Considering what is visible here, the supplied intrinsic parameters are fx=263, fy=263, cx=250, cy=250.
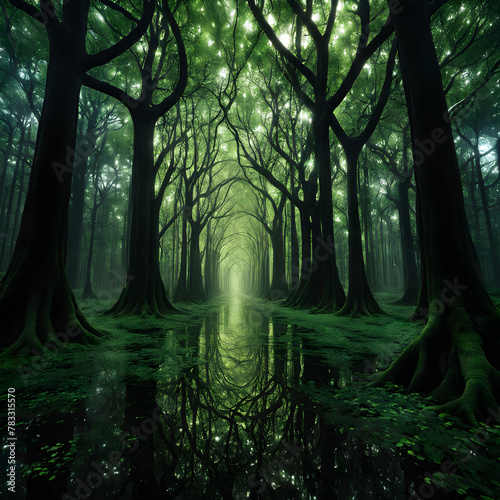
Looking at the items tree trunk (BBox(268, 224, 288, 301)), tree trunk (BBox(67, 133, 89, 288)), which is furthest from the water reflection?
tree trunk (BBox(67, 133, 89, 288))

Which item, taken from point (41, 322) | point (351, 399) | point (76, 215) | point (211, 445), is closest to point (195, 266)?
point (76, 215)

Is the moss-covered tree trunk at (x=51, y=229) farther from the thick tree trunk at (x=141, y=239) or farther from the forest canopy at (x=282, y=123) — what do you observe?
the thick tree trunk at (x=141, y=239)

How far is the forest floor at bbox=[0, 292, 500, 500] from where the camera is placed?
1.49m

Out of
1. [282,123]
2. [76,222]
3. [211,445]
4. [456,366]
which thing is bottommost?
[211,445]

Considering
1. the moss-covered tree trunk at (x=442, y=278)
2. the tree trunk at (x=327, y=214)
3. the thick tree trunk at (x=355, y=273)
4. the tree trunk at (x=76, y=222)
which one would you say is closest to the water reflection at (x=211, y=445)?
the moss-covered tree trunk at (x=442, y=278)

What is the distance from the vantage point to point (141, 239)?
9.40m

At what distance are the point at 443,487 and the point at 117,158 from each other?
1119 inches

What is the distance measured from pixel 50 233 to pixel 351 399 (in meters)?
5.48

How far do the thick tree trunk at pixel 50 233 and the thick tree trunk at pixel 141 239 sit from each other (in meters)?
4.03

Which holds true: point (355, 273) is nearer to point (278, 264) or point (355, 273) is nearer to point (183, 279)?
point (183, 279)

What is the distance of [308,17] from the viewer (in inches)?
327

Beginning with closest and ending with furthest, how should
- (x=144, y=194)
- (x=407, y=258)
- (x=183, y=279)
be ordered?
1. (x=144, y=194)
2. (x=407, y=258)
3. (x=183, y=279)

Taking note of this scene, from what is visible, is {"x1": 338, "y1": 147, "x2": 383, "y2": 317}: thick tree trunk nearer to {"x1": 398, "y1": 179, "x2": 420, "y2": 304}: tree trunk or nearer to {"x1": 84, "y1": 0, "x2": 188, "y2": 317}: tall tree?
{"x1": 398, "y1": 179, "x2": 420, "y2": 304}: tree trunk

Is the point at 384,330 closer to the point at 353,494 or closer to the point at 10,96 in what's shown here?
the point at 353,494
